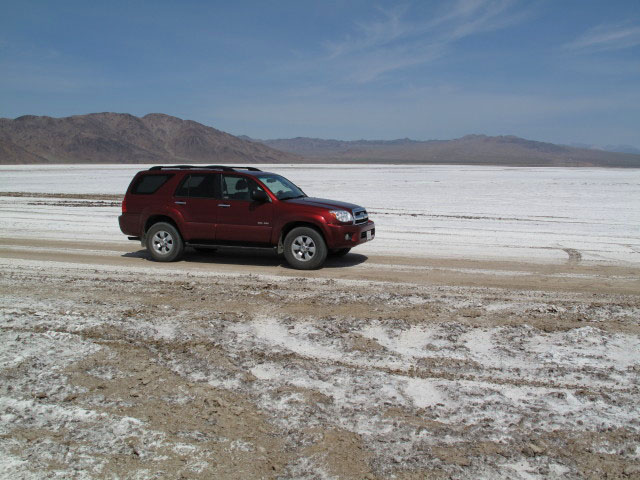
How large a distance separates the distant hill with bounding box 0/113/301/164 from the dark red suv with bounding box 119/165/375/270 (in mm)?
127065

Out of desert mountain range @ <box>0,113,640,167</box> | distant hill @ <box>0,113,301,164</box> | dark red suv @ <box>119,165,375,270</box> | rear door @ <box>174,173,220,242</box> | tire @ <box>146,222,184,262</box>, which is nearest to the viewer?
dark red suv @ <box>119,165,375,270</box>

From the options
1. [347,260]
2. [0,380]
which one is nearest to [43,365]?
→ [0,380]

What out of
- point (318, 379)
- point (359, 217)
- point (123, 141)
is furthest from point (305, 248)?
point (123, 141)

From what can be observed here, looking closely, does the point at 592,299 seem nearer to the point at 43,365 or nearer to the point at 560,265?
the point at 560,265

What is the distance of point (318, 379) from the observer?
5.06 meters

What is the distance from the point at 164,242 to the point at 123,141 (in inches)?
6393

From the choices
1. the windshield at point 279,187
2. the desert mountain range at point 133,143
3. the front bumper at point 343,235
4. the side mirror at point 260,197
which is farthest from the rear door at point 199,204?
the desert mountain range at point 133,143

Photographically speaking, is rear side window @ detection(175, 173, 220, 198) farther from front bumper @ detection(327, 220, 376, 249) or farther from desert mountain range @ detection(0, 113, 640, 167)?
desert mountain range @ detection(0, 113, 640, 167)

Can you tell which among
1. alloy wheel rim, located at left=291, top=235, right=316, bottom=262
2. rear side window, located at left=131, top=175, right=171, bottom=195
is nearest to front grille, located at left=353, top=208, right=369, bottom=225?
alloy wheel rim, located at left=291, top=235, right=316, bottom=262

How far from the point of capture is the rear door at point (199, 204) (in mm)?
10148

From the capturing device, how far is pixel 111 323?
257 inches

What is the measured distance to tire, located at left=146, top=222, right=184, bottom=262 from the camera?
33.9 ft

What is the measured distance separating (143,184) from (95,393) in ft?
21.5

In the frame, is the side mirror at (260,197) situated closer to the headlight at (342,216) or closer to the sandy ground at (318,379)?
the headlight at (342,216)
